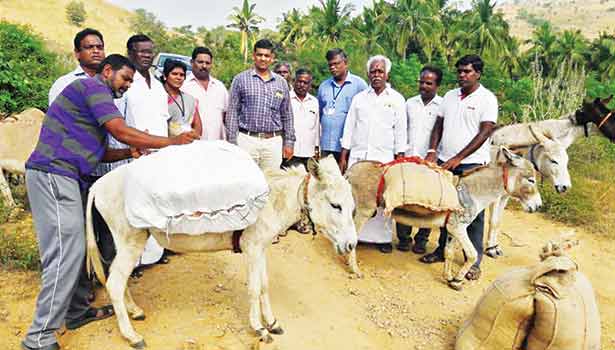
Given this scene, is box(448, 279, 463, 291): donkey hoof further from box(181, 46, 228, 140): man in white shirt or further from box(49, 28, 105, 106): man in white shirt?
box(49, 28, 105, 106): man in white shirt

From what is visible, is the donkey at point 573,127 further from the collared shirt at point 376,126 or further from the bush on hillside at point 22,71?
the bush on hillside at point 22,71

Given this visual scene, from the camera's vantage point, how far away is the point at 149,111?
13.4 ft

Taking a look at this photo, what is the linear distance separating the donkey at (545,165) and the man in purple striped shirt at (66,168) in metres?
4.30

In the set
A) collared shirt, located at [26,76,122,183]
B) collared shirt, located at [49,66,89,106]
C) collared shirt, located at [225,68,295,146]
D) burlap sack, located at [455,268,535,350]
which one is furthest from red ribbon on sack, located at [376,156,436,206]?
collared shirt, located at [49,66,89,106]

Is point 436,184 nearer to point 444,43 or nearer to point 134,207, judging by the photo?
point 134,207

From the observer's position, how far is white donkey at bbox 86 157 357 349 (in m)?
3.33

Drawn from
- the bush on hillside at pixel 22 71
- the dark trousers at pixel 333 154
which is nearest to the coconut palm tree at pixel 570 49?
the dark trousers at pixel 333 154

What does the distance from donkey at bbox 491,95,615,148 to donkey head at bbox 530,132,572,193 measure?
0.16 metres

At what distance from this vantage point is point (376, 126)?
5152mm

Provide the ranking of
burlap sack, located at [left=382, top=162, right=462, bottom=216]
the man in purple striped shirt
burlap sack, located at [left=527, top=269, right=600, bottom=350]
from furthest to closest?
1. burlap sack, located at [left=382, top=162, right=462, bottom=216]
2. the man in purple striped shirt
3. burlap sack, located at [left=527, top=269, right=600, bottom=350]

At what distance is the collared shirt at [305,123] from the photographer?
5840 millimetres

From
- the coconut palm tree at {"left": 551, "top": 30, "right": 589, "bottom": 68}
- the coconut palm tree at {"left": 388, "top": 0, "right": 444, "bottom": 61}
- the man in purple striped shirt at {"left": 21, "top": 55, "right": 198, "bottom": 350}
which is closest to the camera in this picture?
the man in purple striped shirt at {"left": 21, "top": 55, "right": 198, "bottom": 350}

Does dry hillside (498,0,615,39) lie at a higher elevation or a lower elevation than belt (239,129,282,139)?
higher

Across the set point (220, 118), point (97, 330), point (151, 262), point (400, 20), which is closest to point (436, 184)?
point (220, 118)
